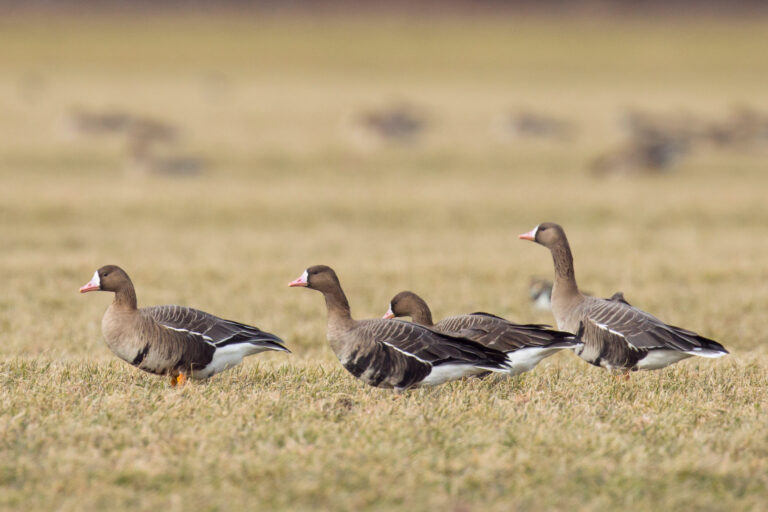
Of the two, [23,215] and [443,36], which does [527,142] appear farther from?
[443,36]

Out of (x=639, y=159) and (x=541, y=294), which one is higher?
(x=639, y=159)

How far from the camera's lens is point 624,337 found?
26.5 ft

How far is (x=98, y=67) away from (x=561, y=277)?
63.5m

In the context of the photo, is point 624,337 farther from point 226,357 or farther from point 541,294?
point 541,294

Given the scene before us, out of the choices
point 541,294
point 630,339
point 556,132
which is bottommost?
point 630,339

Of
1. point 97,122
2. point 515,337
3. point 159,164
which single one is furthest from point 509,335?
point 97,122

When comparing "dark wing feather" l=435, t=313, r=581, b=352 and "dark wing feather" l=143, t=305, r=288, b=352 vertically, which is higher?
"dark wing feather" l=435, t=313, r=581, b=352

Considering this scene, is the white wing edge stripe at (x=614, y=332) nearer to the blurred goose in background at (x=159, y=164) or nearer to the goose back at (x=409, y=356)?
the goose back at (x=409, y=356)

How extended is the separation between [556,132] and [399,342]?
31.7m

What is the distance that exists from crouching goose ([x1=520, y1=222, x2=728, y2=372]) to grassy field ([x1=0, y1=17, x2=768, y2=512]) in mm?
263

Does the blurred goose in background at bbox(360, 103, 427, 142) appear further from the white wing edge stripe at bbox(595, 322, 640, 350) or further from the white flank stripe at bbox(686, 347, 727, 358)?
the white flank stripe at bbox(686, 347, 727, 358)

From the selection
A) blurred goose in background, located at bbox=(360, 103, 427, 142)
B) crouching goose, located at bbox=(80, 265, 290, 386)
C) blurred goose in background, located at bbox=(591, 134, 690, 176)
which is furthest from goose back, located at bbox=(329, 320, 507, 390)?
blurred goose in background, located at bbox=(360, 103, 427, 142)

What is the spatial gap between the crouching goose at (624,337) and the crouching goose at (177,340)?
2.61 m

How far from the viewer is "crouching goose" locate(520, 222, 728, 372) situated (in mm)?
7855
